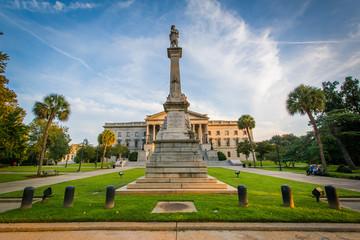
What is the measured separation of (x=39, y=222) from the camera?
4535mm

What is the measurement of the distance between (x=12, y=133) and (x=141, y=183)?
1351 cm

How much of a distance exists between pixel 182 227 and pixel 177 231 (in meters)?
0.16

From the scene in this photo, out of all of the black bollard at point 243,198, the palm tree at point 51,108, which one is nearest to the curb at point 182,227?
the black bollard at point 243,198

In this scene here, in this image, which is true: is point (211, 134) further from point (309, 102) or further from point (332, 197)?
point (332, 197)

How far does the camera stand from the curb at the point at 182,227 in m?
4.04

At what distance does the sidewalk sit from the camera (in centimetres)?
374

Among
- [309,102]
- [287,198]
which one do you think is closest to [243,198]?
[287,198]

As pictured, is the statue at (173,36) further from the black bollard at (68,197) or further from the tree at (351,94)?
the tree at (351,94)

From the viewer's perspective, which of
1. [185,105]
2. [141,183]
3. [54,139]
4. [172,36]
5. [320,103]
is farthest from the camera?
[54,139]

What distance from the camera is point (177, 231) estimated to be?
3.96m

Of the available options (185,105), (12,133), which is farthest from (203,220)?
(12,133)

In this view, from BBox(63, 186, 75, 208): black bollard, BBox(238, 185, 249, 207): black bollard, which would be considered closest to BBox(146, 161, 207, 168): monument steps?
BBox(238, 185, 249, 207): black bollard

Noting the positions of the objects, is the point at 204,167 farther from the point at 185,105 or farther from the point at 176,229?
the point at 176,229

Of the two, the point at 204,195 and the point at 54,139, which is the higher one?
the point at 54,139
